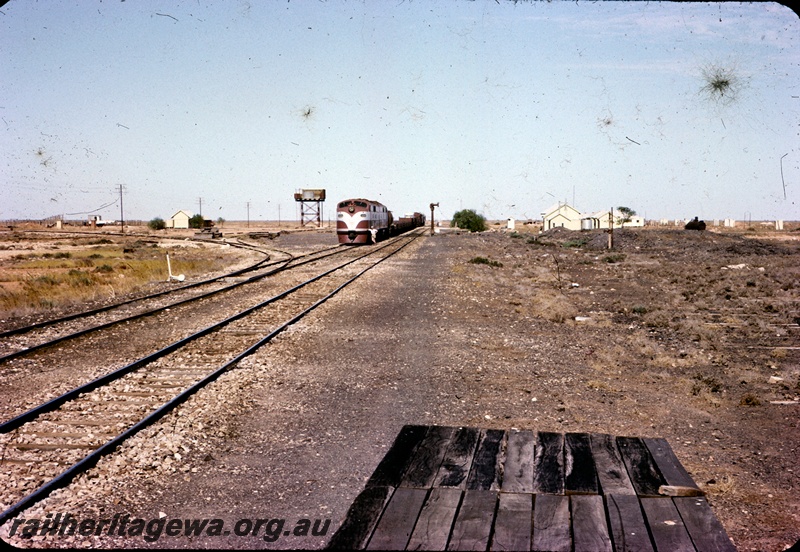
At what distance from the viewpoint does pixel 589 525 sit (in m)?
2.44

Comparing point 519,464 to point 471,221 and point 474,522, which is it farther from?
point 471,221

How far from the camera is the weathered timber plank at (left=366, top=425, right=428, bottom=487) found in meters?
2.77

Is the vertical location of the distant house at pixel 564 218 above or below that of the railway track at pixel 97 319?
above

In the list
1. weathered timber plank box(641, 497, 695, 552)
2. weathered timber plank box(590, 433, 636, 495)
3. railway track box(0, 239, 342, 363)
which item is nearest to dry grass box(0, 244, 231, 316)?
railway track box(0, 239, 342, 363)

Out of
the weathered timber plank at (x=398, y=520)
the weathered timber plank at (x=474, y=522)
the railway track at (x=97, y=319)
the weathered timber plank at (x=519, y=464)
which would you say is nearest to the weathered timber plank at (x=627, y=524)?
the weathered timber plank at (x=519, y=464)

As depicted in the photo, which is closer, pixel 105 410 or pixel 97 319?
pixel 105 410

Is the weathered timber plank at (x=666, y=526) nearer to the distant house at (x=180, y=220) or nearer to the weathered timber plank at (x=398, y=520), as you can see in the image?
the weathered timber plank at (x=398, y=520)

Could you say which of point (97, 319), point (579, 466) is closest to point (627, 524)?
point (579, 466)

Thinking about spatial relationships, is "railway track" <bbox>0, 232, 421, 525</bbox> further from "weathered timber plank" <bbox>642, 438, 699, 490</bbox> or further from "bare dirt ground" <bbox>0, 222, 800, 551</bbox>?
"weathered timber plank" <bbox>642, 438, 699, 490</bbox>

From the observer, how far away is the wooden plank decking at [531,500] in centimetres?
233

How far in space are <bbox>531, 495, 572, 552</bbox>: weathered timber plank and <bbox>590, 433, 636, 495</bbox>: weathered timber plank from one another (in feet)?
0.80

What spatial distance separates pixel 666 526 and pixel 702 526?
155 millimetres

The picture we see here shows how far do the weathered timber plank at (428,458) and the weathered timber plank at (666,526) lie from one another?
0.94 m

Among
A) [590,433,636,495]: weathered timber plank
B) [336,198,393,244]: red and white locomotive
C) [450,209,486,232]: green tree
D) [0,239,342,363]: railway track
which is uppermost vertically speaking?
[450,209,486,232]: green tree
